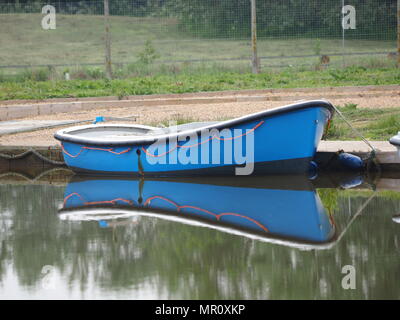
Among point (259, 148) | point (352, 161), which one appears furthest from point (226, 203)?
point (352, 161)

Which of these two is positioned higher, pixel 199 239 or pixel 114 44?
pixel 114 44

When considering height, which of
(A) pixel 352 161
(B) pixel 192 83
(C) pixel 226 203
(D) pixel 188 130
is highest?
(D) pixel 188 130

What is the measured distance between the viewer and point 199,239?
10211 millimetres

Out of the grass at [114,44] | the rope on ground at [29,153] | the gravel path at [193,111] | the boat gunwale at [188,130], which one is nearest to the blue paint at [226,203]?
the boat gunwale at [188,130]

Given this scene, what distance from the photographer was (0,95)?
2336 centimetres

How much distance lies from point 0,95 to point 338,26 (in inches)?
741

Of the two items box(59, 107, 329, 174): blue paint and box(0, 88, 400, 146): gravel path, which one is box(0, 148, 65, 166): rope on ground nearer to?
box(0, 88, 400, 146): gravel path

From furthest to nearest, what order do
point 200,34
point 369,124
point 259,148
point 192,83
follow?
1. point 200,34
2. point 192,83
3. point 369,124
4. point 259,148

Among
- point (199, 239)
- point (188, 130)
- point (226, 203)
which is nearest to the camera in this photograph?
point (199, 239)

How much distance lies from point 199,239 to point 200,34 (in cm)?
2907

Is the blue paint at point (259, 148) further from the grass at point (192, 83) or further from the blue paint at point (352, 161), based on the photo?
the grass at point (192, 83)

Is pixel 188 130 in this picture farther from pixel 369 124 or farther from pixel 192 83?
pixel 192 83

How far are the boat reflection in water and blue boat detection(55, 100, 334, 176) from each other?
205mm
